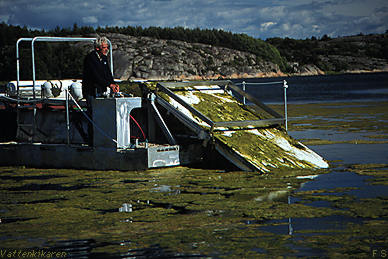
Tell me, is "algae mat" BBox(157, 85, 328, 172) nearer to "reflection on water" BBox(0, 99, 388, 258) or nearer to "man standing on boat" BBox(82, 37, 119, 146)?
"reflection on water" BBox(0, 99, 388, 258)

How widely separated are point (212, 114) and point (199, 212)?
480 cm

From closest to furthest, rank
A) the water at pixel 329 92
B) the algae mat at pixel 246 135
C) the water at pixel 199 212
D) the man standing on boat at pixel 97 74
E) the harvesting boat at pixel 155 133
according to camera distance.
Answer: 1. the water at pixel 199 212
2. the algae mat at pixel 246 135
3. the harvesting boat at pixel 155 133
4. the man standing on boat at pixel 97 74
5. the water at pixel 329 92

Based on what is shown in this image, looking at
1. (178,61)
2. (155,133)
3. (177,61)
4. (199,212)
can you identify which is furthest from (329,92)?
(178,61)

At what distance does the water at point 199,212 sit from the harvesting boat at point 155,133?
0.43 meters

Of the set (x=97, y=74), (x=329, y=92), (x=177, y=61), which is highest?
(x=177, y=61)

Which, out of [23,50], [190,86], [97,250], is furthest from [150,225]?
[23,50]

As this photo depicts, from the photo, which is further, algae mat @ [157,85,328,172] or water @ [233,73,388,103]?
water @ [233,73,388,103]

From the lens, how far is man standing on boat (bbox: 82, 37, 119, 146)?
11.7 metres

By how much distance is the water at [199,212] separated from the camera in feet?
20.2

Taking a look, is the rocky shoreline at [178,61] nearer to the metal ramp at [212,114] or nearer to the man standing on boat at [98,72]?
the metal ramp at [212,114]

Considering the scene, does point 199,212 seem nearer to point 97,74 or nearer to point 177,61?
point 97,74

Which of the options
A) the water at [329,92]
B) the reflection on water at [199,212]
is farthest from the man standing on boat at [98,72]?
the water at [329,92]

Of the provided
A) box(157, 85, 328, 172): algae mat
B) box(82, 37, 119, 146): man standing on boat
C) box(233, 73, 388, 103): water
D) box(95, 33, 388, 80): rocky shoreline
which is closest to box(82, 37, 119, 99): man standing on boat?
box(82, 37, 119, 146): man standing on boat

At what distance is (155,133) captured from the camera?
42.4 ft
